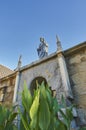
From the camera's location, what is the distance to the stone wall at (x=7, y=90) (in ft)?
9.66

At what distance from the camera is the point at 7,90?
312 centimetres

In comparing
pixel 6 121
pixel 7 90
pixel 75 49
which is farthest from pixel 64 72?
pixel 7 90

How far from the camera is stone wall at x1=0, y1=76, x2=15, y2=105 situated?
9.66 ft

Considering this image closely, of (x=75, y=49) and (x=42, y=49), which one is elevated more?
(x=42, y=49)

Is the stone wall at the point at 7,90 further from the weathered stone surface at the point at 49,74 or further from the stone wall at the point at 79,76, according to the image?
the stone wall at the point at 79,76

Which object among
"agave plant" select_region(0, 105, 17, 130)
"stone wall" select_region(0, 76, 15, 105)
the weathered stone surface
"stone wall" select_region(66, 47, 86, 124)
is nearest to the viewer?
"agave plant" select_region(0, 105, 17, 130)

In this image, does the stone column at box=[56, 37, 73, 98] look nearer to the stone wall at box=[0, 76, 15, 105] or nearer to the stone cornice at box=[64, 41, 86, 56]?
the stone cornice at box=[64, 41, 86, 56]

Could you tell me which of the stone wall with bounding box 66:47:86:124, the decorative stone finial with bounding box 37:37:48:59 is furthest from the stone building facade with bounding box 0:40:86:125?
the decorative stone finial with bounding box 37:37:48:59

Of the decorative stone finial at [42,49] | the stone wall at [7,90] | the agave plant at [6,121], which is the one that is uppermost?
the decorative stone finial at [42,49]

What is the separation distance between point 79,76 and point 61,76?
1.01ft

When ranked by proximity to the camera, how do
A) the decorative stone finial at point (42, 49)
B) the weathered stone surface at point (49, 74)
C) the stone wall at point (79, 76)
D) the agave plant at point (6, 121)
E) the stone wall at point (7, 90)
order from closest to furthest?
the agave plant at point (6, 121), the stone wall at point (79, 76), the weathered stone surface at point (49, 74), the stone wall at point (7, 90), the decorative stone finial at point (42, 49)

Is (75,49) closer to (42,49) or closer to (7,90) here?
(42,49)

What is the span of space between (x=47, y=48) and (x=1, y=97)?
203cm

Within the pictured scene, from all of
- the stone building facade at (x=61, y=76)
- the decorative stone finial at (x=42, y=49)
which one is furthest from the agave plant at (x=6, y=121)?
the decorative stone finial at (x=42, y=49)
